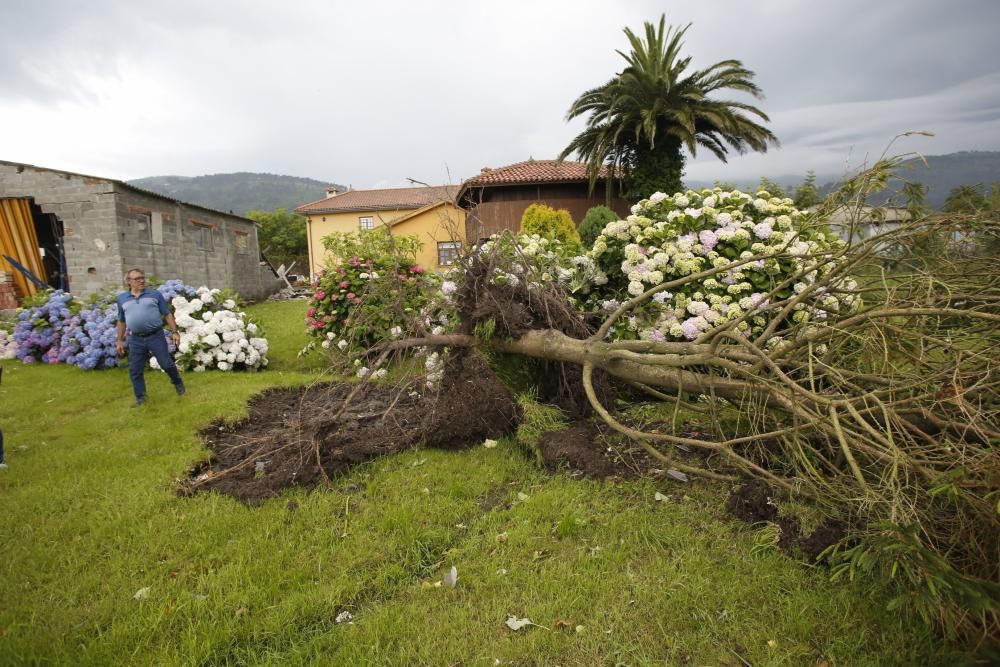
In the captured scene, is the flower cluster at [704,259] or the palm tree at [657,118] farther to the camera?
the palm tree at [657,118]

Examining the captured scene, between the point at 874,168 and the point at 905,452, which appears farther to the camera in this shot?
the point at 874,168

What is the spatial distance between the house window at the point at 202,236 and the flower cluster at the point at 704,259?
1664 centimetres

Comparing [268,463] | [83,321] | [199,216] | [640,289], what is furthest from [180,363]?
[199,216]

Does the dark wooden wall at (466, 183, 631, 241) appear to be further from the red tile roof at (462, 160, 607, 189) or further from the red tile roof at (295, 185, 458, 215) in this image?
the red tile roof at (295, 185, 458, 215)

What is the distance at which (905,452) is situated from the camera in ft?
8.16

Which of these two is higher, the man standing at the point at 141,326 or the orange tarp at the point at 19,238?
the orange tarp at the point at 19,238

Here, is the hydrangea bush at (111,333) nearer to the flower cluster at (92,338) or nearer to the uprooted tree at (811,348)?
the flower cluster at (92,338)

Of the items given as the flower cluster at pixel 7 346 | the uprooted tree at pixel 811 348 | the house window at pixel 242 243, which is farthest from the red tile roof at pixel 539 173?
the uprooted tree at pixel 811 348

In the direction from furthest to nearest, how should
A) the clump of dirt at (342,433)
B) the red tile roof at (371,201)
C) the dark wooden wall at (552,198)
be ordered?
the red tile roof at (371,201) < the dark wooden wall at (552,198) < the clump of dirt at (342,433)

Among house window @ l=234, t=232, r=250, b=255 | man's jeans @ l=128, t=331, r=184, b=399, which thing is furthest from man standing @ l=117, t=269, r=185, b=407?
house window @ l=234, t=232, r=250, b=255

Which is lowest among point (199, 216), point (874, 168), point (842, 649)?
point (842, 649)

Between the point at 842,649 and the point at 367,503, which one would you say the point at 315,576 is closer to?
the point at 367,503

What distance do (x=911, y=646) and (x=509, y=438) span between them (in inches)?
127

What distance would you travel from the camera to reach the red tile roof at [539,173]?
23.3 meters
